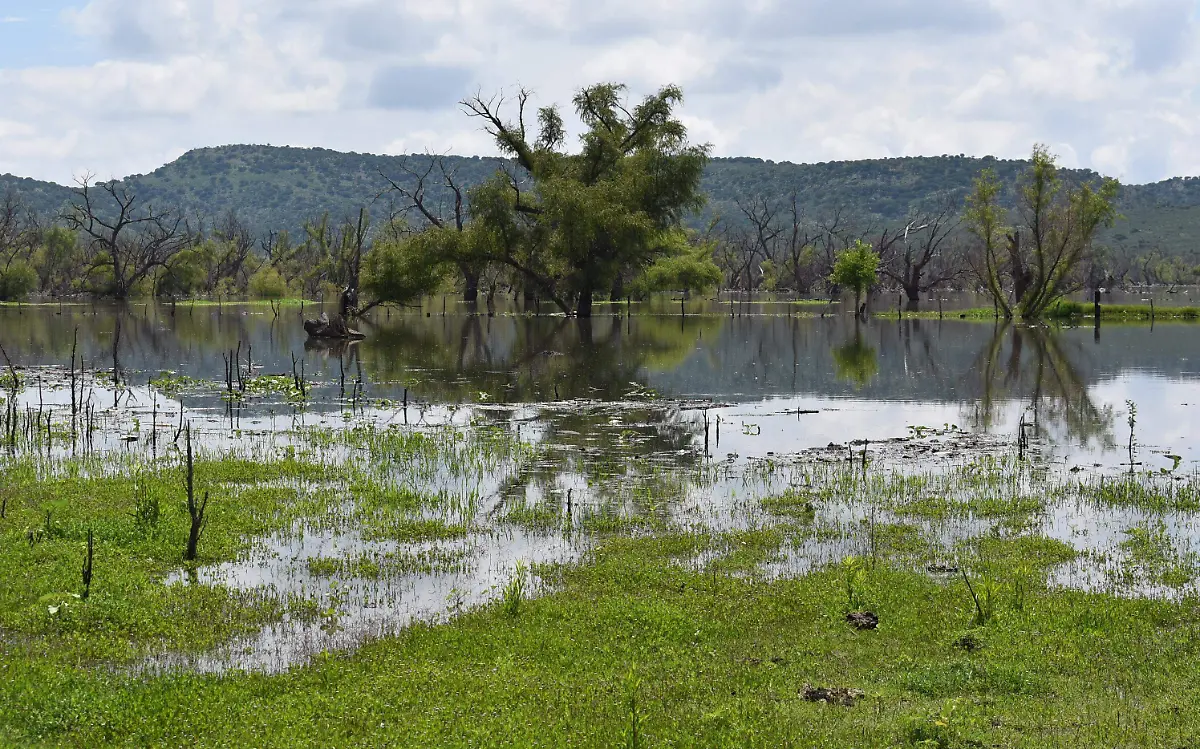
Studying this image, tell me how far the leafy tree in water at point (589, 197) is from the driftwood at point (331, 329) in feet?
55.9

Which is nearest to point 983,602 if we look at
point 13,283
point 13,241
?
point 13,283

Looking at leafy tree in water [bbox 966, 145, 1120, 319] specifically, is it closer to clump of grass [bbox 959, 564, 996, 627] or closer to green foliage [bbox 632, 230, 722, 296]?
A: green foliage [bbox 632, 230, 722, 296]

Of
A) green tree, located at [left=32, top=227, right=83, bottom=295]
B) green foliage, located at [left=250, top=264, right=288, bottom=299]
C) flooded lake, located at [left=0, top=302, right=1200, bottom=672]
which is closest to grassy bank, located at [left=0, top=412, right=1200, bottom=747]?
flooded lake, located at [left=0, top=302, right=1200, bottom=672]

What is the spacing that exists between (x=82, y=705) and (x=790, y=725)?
5305mm

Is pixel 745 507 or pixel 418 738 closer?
pixel 418 738

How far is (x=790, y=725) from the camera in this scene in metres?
8.20

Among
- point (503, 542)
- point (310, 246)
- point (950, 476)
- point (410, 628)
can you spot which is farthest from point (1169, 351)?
point (310, 246)

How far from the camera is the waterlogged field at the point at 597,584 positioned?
27.6 feet

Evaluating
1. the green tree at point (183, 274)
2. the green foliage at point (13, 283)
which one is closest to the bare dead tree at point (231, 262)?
the green tree at point (183, 274)

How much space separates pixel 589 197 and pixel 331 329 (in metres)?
21.4

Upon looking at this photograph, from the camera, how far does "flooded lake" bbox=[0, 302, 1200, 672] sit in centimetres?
1316

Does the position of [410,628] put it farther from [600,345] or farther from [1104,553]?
[600,345]

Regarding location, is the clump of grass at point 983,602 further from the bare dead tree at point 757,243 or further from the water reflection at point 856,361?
the bare dead tree at point 757,243

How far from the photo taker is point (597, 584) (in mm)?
12211
